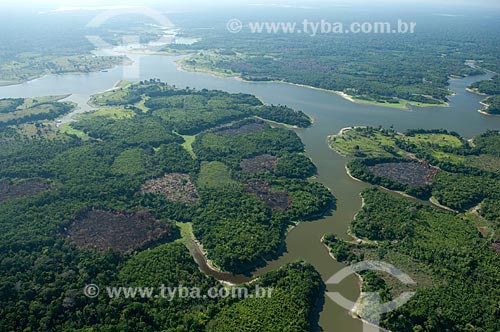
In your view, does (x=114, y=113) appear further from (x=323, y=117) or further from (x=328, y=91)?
(x=328, y=91)

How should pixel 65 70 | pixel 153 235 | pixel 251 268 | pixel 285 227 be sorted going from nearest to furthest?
pixel 251 268
pixel 153 235
pixel 285 227
pixel 65 70

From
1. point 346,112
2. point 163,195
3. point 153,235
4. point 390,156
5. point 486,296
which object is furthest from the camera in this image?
point 346,112

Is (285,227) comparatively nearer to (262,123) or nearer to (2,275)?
(2,275)

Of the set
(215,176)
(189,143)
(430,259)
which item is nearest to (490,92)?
(189,143)

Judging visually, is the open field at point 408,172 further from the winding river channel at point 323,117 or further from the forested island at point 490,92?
the forested island at point 490,92

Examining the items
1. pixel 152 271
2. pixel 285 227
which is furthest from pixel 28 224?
pixel 285 227

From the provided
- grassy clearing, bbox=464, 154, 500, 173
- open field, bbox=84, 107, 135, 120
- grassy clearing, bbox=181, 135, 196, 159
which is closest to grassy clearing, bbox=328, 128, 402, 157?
grassy clearing, bbox=464, 154, 500, 173

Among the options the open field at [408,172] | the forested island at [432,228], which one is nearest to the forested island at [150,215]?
the forested island at [432,228]

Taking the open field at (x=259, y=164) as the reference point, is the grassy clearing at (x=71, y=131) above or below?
below
